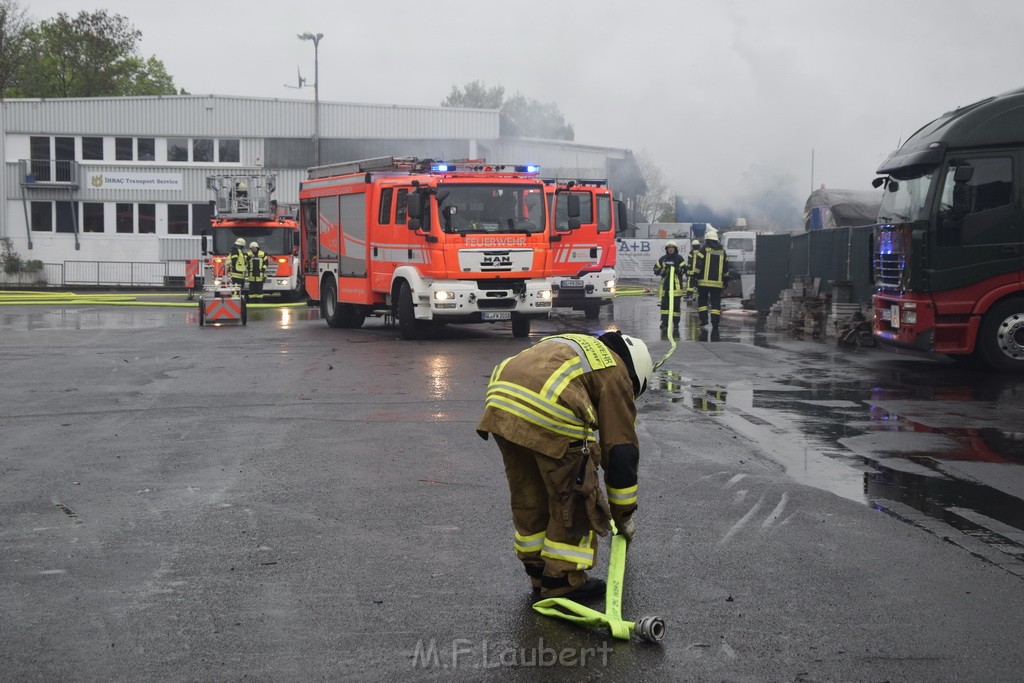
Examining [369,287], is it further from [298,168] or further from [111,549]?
[298,168]

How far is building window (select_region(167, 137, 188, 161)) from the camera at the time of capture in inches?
2005

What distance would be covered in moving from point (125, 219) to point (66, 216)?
8.43 ft

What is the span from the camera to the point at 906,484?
7.71m

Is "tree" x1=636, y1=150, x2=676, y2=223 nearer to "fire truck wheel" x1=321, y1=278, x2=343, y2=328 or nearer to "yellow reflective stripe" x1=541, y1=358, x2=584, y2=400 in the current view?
"fire truck wheel" x1=321, y1=278, x2=343, y2=328

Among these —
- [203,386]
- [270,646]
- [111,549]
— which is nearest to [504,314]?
[203,386]

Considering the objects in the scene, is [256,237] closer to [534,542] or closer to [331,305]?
[331,305]

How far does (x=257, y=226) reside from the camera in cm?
3300

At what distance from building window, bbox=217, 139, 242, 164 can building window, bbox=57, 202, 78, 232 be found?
6.67m

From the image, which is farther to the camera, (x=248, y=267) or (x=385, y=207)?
(x=248, y=267)

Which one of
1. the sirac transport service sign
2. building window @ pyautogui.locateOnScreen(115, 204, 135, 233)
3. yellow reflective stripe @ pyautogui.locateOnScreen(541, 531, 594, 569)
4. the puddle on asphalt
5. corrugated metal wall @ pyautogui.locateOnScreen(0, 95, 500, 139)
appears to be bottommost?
the puddle on asphalt

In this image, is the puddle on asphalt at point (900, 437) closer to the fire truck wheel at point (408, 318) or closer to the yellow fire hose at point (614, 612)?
the yellow fire hose at point (614, 612)

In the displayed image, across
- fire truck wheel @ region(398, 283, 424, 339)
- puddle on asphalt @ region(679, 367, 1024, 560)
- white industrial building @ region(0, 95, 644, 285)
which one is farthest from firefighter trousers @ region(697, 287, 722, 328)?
white industrial building @ region(0, 95, 644, 285)

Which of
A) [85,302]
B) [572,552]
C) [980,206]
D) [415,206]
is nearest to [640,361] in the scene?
[572,552]

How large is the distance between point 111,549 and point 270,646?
183cm
